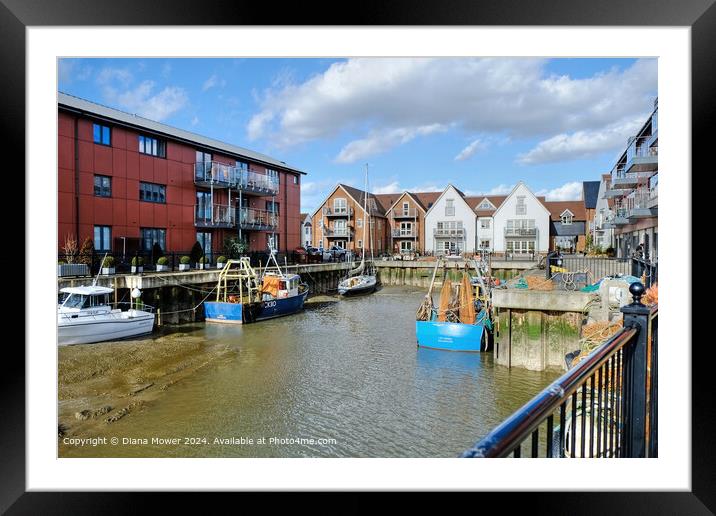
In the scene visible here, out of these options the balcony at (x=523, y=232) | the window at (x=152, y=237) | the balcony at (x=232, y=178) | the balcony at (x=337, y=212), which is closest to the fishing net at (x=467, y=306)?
the window at (x=152, y=237)

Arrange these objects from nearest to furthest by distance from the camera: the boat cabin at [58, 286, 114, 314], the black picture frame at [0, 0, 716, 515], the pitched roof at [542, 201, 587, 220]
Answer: the black picture frame at [0, 0, 716, 515]
the boat cabin at [58, 286, 114, 314]
the pitched roof at [542, 201, 587, 220]

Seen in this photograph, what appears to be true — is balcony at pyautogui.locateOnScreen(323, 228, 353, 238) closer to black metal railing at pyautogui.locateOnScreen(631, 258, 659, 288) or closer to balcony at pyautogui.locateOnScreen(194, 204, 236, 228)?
balcony at pyautogui.locateOnScreen(194, 204, 236, 228)

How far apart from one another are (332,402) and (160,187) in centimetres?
1021

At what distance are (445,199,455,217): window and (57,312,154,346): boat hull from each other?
812 inches

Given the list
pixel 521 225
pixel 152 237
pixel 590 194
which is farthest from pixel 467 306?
pixel 590 194

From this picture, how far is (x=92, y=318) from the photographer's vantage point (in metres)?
9.32

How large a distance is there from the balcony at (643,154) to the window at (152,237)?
13.3 meters

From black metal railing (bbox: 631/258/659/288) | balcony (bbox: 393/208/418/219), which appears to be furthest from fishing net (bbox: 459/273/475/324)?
balcony (bbox: 393/208/418/219)

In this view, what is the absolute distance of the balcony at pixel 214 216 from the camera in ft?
51.6

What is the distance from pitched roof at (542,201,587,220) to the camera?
79.0ft

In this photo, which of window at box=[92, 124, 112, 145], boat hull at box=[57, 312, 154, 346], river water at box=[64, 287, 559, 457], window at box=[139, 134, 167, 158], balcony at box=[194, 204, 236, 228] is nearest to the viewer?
river water at box=[64, 287, 559, 457]
